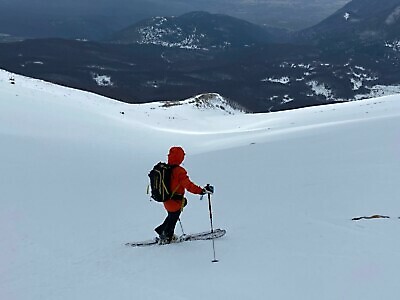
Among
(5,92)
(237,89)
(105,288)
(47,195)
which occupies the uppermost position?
(237,89)

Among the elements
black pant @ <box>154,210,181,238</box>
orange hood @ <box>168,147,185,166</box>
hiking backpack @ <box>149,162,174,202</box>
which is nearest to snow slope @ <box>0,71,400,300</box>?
black pant @ <box>154,210,181,238</box>

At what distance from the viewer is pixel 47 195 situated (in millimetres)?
12430

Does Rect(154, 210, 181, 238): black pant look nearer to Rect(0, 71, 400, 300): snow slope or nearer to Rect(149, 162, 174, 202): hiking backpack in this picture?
Rect(0, 71, 400, 300): snow slope

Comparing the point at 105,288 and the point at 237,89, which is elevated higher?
the point at 237,89

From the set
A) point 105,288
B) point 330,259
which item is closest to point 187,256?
point 105,288

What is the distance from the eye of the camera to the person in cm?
770

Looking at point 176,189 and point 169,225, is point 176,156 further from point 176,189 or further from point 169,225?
point 169,225

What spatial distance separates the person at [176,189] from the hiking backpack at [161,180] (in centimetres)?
6

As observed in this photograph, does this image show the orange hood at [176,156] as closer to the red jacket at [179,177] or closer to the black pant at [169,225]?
the red jacket at [179,177]

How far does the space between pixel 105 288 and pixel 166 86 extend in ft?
575

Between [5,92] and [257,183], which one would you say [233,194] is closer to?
[257,183]

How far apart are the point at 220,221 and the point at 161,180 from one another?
263 cm

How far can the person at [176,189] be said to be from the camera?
25.3 feet

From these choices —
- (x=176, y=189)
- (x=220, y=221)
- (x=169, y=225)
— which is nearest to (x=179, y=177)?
(x=176, y=189)
